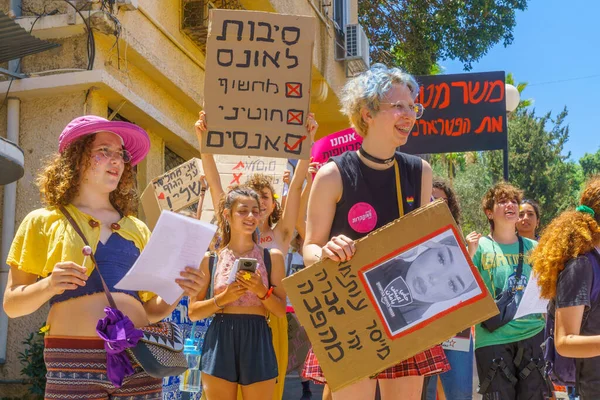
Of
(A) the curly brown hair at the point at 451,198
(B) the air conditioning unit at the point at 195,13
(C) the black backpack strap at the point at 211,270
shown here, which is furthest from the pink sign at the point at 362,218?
(B) the air conditioning unit at the point at 195,13

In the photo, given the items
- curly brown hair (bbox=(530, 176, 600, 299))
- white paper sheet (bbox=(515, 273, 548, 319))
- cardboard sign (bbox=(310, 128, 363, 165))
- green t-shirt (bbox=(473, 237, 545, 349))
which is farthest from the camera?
cardboard sign (bbox=(310, 128, 363, 165))

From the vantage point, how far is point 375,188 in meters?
3.42

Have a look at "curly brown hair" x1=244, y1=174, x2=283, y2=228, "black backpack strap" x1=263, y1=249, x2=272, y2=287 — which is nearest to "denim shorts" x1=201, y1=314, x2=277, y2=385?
"black backpack strap" x1=263, y1=249, x2=272, y2=287

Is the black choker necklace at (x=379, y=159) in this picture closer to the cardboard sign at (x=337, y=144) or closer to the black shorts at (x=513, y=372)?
the black shorts at (x=513, y=372)

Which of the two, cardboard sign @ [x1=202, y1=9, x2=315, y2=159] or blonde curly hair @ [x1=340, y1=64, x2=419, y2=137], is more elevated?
cardboard sign @ [x1=202, y1=9, x2=315, y2=159]

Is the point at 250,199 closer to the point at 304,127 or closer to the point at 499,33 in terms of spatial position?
the point at 304,127

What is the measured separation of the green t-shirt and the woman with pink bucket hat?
10.1 ft

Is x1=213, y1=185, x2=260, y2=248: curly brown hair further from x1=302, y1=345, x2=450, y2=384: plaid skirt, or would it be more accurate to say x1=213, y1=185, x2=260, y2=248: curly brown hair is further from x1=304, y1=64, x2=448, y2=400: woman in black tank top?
x1=302, y1=345, x2=450, y2=384: plaid skirt

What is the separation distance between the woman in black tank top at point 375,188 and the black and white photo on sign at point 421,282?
365 mm

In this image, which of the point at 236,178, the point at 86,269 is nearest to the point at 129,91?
the point at 236,178

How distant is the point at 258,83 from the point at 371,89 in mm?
2067

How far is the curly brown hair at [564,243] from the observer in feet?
12.1

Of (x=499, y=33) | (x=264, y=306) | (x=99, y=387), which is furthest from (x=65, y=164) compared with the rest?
(x=499, y=33)

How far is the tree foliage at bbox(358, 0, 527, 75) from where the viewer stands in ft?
66.1
